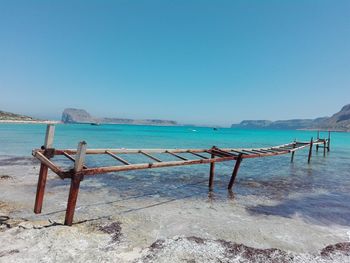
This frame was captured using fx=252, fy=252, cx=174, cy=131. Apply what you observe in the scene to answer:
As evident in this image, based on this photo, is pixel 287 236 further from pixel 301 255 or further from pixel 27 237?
pixel 27 237

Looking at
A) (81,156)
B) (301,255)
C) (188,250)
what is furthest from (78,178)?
(301,255)

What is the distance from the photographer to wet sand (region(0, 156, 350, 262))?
5.54m

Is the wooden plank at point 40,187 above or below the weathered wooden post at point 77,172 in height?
below

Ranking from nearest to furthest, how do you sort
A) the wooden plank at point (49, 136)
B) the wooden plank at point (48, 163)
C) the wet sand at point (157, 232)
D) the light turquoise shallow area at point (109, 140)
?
the wet sand at point (157, 232)
the wooden plank at point (48, 163)
the wooden plank at point (49, 136)
the light turquoise shallow area at point (109, 140)

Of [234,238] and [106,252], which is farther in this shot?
[234,238]

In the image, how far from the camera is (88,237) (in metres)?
6.14

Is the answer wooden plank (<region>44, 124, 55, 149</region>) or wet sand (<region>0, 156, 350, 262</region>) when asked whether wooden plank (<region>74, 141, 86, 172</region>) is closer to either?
Answer: wet sand (<region>0, 156, 350, 262</region>)

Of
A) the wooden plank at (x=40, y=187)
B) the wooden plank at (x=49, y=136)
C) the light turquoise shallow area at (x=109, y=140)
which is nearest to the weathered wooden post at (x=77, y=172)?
the wooden plank at (x=40, y=187)

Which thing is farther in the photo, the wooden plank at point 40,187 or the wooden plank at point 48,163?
the wooden plank at point 40,187

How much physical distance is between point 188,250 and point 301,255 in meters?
2.71

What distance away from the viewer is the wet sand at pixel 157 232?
554 centimetres

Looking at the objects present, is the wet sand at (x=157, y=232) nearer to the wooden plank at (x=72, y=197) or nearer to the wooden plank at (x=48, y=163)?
the wooden plank at (x=72, y=197)

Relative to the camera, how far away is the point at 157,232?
22.6ft

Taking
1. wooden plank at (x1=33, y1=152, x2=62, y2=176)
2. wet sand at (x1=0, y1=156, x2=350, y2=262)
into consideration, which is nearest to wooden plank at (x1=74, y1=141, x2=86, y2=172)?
wooden plank at (x1=33, y1=152, x2=62, y2=176)
